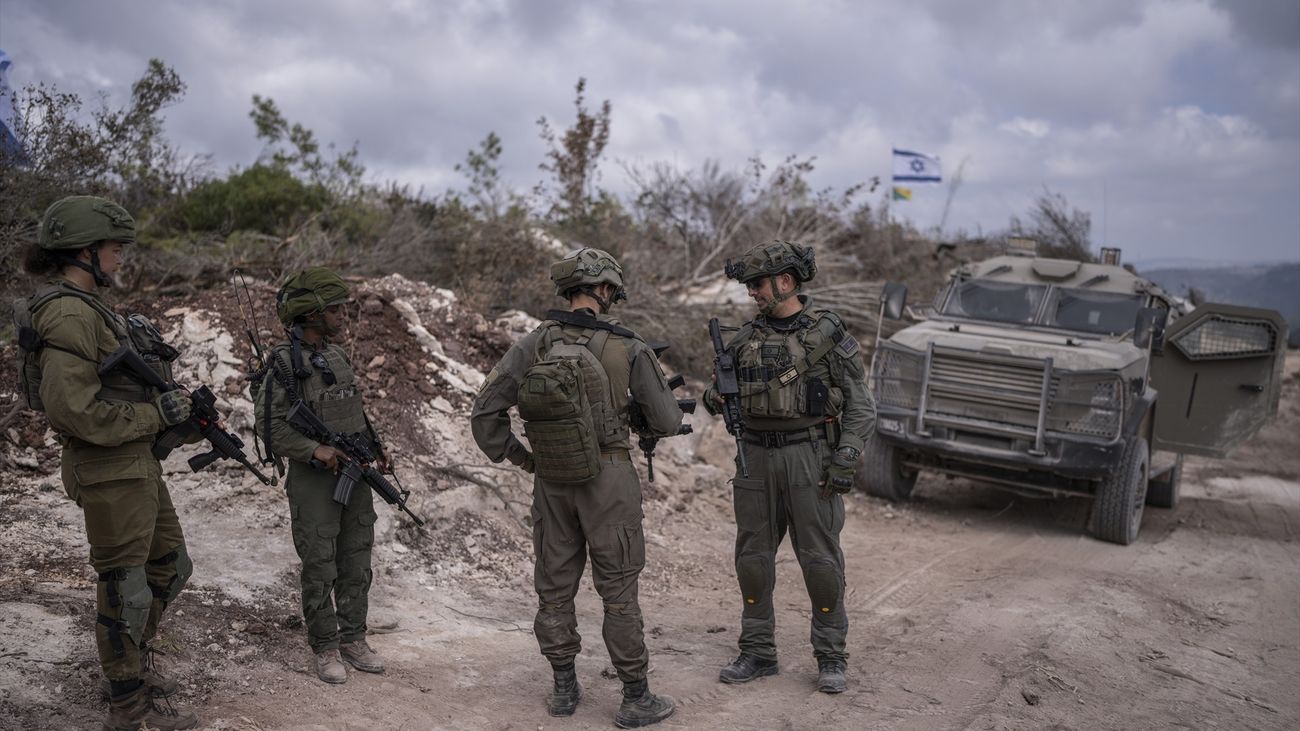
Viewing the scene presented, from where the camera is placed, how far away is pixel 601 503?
12.4ft

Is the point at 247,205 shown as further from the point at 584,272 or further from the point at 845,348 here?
the point at 845,348

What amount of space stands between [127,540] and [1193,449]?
8104 millimetres

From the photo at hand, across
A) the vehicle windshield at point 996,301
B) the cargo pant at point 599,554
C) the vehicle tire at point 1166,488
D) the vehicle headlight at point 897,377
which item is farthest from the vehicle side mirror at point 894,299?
the cargo pant at point 599,554

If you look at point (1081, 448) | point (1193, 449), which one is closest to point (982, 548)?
point (1081, 448)

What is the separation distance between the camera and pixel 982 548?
24.5 feet

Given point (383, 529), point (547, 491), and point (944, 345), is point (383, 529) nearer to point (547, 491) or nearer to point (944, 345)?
point (547, 491)

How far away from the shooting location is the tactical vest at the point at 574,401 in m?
3.58

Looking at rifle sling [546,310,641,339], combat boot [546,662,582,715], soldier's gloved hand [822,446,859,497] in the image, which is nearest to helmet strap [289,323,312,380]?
rifle sling [546,310,641,339]

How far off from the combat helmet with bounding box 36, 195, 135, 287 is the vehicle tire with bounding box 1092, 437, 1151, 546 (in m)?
6.75

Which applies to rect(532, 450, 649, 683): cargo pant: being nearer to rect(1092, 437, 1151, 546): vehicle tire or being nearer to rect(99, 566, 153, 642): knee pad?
rect(99, 566, 153, 642): knee pad

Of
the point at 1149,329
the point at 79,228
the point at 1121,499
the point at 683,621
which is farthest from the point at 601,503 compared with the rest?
the point at 1149,329

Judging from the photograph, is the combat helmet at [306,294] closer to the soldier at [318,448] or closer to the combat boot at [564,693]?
the soldier at [318,448]

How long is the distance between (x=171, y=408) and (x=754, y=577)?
8.31 ft

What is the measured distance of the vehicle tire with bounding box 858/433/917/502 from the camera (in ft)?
27.3
